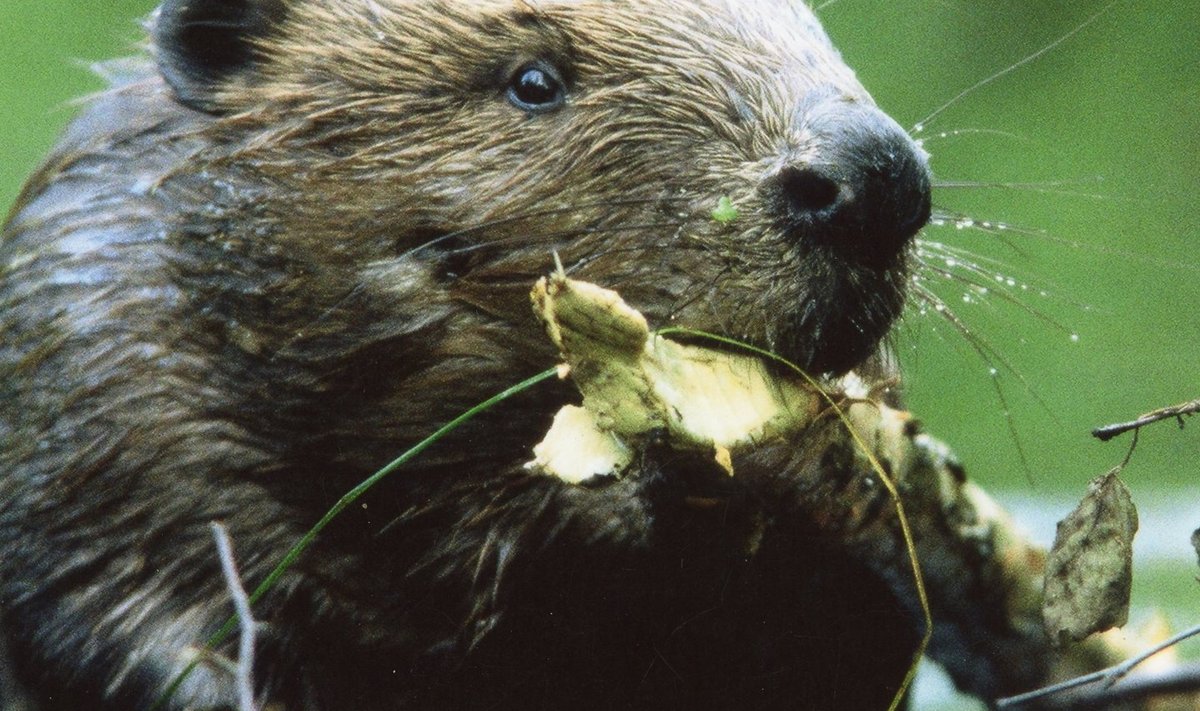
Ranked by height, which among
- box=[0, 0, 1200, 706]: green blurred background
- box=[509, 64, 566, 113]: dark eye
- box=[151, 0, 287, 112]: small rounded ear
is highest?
box=[151, 0, 287, 112]: small rounded ear

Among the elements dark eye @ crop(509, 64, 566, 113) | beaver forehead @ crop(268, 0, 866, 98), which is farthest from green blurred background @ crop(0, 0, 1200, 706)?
dark eye @ crop(509, 64, 566, 113)

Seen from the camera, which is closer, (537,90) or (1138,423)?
(1138,423)

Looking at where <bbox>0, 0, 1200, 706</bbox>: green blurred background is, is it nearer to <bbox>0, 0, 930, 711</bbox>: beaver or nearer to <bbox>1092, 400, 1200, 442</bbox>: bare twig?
<bbox>0, 0, 930, 711</bbox>: beaver

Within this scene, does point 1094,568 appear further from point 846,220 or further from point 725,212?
point 725,212

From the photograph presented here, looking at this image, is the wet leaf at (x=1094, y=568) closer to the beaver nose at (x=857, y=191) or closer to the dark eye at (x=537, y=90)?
the beaver nose at (x=857, y=191)

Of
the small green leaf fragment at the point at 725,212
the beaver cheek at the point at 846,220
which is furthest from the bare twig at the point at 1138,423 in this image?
the small green leaf fragment at the point at 725,212

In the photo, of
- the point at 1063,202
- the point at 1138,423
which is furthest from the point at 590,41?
the point at 1063,202
